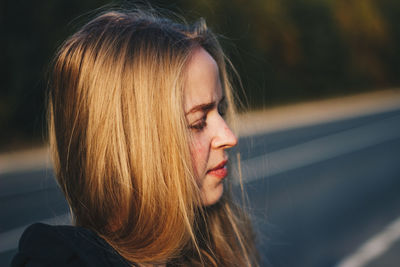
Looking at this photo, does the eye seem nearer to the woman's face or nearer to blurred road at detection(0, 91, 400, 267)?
the woman's face

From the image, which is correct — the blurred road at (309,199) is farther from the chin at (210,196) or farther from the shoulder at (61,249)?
the shoulder at (61,249)

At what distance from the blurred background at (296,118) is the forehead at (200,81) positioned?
1.36ft

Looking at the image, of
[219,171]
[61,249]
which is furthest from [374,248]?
[61,249]

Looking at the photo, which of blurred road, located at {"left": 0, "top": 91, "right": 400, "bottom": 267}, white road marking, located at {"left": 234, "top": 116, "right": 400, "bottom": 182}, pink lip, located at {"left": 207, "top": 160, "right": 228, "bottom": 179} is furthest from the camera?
white road marking, located at {"left": 234, "top": 116, "right": 400, "bottom": 182}

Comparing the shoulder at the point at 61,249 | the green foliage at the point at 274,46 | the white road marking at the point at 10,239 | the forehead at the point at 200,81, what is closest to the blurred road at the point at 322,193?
the forehead at the point at 200,81

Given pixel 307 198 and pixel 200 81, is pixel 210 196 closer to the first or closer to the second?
pixel 200 81

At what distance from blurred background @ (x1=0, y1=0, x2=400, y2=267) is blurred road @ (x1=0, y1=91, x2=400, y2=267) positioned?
25mm

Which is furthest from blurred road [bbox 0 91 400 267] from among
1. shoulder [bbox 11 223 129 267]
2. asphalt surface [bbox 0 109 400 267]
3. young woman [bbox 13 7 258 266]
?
shoulder [bbox 11 223 129 267]

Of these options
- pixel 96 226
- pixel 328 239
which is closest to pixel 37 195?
pixel 328 239

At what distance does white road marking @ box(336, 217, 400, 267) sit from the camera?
5012 mm

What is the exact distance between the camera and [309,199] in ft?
25.0

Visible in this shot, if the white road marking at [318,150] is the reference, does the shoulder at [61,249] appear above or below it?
above

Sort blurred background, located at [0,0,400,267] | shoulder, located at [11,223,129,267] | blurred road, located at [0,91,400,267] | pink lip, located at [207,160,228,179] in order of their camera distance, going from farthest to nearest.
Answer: blurred background, located at [0,0,400,267], blurred road, located at [0,91,400,267], pink lip, located at [207,160,228,179], shoulder, located at [11,223,129,267]

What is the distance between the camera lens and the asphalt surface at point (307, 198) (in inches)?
216
